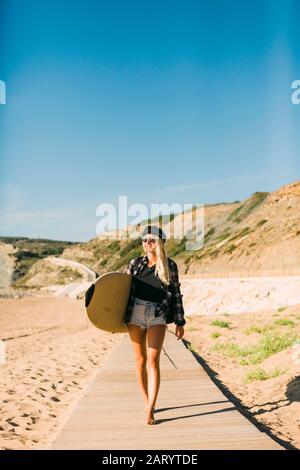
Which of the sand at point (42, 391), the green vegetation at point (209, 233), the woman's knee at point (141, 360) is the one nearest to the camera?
the woman's knee at point (141, 360)

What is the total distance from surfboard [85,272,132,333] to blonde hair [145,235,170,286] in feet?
1.29

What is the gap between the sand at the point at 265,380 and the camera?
7.22m

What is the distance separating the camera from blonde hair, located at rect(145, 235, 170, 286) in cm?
564

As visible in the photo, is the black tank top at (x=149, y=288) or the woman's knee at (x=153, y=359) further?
the black tank top at (x=149, y=288)

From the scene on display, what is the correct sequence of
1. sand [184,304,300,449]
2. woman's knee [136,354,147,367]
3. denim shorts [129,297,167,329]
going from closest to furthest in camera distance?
1. denim shorts [129,297,167,329]
2. woman's knee [136,354,147,367]
3. sand [184,304,300,449]

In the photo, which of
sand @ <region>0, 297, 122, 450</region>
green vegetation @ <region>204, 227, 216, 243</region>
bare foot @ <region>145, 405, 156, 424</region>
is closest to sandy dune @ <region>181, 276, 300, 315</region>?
sand @ <region>0, 297, 122, 450</region>

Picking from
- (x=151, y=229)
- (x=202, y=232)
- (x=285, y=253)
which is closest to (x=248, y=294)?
(x=285, y=253)

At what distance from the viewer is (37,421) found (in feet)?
22.7

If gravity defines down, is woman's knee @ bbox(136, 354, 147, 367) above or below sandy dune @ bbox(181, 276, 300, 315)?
above

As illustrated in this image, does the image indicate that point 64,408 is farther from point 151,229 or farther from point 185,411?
point 151,229

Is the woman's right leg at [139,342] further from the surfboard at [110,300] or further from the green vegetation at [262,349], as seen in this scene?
the green vegetation at [262,349]

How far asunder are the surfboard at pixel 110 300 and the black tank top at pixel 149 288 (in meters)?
0.14

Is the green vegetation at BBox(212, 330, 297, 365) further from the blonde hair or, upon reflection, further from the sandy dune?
the sandy dune

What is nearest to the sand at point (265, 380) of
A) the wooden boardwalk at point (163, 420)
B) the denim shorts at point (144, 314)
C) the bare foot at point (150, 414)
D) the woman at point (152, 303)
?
the wooden boardwalk at point (163, 420)
